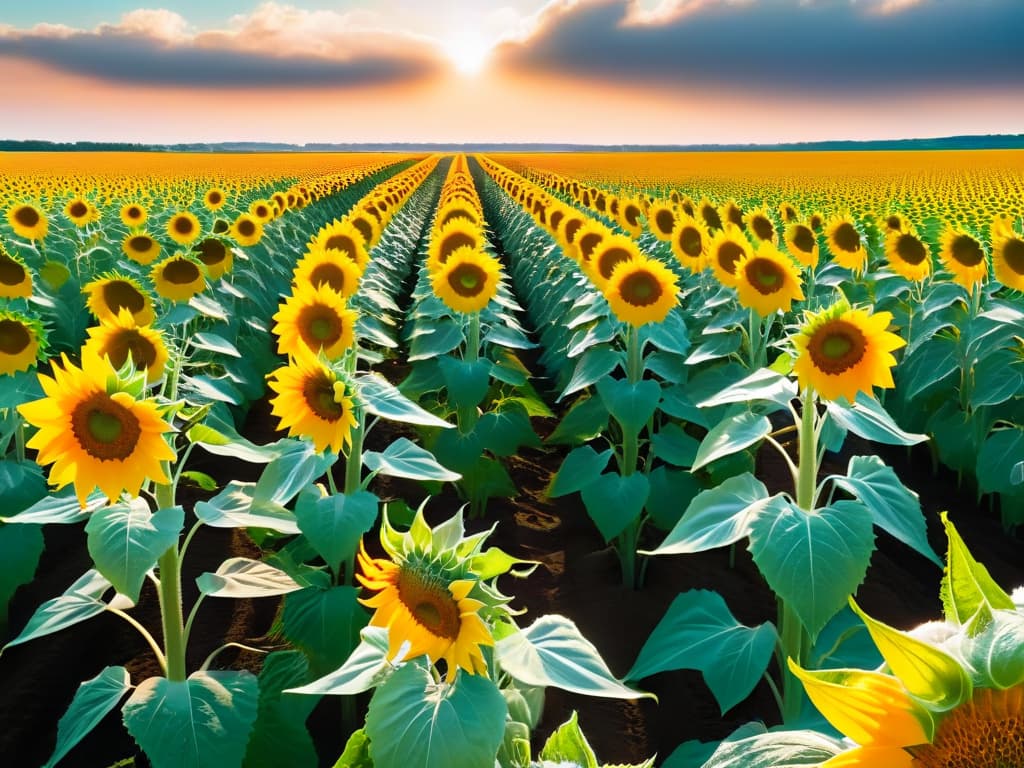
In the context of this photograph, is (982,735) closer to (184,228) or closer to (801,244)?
(801,244)

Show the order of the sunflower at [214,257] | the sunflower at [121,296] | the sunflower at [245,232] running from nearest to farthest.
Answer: the sunflower at [121,296], the sunflower at [214,257], the sunflower at [245,232]

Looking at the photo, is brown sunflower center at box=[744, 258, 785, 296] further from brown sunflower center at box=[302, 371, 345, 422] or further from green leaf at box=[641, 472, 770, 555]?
brown sunflower center at box=[302, 371, 345, 422]

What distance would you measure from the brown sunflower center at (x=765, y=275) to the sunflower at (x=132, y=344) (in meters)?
3.04

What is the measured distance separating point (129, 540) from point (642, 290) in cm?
319

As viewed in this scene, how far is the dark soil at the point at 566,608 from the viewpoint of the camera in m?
3.55

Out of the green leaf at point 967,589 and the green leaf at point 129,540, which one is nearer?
the green leaf at point 967,589

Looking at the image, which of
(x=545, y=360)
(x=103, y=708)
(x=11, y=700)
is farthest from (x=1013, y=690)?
(x=545, y=360)

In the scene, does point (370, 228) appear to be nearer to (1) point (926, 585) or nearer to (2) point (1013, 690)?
(1) point (926, 585)

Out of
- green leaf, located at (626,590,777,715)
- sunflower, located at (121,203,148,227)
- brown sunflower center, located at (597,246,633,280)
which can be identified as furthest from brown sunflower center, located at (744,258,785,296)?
sunflower, located at (121,203,148,227)

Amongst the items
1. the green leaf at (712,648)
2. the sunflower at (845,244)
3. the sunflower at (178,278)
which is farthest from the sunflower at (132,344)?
the sunflower at (845,244)

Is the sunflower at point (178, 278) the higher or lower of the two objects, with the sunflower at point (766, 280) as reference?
lower

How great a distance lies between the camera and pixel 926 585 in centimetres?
481

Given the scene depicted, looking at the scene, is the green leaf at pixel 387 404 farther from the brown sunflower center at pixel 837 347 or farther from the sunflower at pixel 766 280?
the sunflower at pixel 766 280

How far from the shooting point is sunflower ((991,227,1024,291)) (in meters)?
5.28
